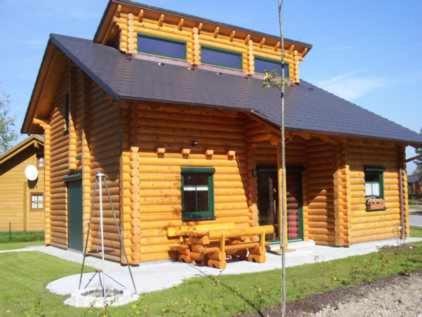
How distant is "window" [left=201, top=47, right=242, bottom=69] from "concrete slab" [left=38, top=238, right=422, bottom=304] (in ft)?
22.2

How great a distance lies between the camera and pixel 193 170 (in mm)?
12570

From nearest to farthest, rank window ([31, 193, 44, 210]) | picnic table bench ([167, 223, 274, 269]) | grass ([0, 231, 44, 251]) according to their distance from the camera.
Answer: picnic table bench ([167, 223, 274, 269]), grass ([0, 231, 44, 251]), window ([31, 193, 44, 210])

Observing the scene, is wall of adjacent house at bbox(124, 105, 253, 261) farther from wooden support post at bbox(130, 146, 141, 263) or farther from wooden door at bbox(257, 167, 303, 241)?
wooden door at bbox(257, 167, 303, 241)

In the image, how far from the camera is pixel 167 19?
15648 millimetres

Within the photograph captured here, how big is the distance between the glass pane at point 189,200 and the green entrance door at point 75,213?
387cm

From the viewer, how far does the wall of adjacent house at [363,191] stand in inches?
579

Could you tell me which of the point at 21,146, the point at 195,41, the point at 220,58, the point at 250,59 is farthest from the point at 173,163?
the point at 21,146

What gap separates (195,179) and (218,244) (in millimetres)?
1977

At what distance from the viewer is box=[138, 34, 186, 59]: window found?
15289 millimetres

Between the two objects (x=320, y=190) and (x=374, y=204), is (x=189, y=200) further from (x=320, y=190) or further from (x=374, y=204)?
(x=374, y=204)

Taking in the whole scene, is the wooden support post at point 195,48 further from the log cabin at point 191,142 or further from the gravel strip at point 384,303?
the gravel strip at point 384,303

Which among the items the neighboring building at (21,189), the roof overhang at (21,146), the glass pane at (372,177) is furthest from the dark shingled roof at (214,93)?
the neighboring building at (21,189)

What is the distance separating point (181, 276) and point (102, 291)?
6.68 ft

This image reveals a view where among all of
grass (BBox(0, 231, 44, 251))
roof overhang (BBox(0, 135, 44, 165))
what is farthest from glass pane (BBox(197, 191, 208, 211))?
roof overhang (BBox(0, 135, 44, 165))
